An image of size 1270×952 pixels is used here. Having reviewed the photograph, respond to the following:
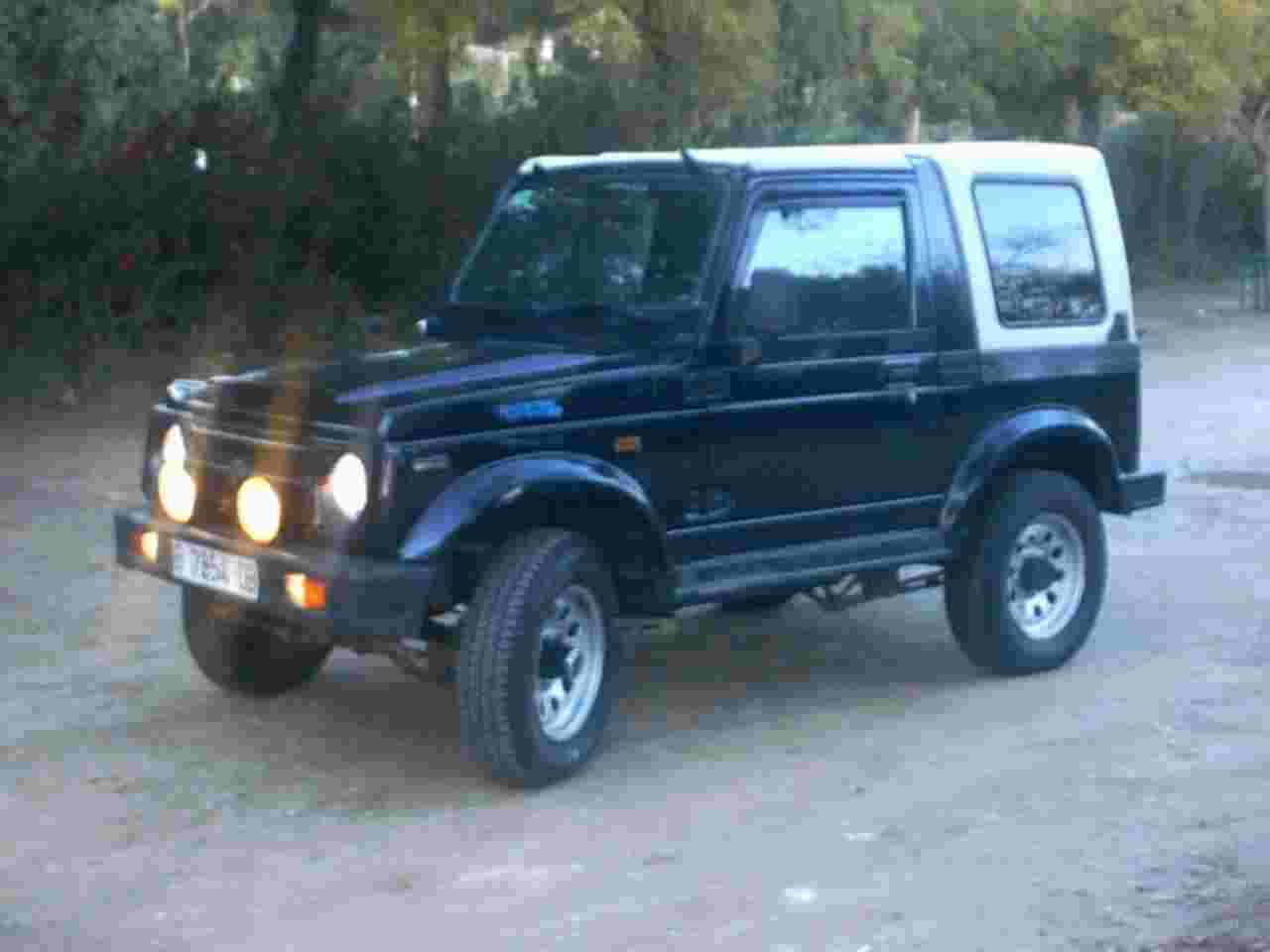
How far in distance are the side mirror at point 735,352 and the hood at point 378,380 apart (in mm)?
366

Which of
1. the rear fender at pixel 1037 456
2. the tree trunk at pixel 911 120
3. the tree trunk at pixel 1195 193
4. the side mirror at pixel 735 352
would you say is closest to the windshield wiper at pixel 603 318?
the side mirror at pixel 735 352

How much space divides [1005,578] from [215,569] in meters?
3.14

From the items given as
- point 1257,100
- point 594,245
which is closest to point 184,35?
point 1257,100

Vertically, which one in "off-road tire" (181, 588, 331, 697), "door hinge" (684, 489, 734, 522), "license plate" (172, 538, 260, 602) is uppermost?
"door hinge" (684, 489, 734, 522)

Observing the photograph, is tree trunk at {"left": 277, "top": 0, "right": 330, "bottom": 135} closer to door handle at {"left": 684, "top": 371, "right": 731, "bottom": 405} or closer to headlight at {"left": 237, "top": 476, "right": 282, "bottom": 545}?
door handle at {"left": 684, "top": 371, "right": 731, "bottom": 405}

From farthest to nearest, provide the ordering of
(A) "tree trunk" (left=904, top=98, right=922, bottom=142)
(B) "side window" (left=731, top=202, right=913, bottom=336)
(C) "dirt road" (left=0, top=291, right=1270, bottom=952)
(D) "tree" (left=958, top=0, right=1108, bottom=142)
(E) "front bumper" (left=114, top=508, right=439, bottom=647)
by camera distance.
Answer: (D) "tree" (left=958, top=0, right=1108, bottom=142), (A) "tree trunk" (left=904, top=98, right=922, bottom=142), (B) "side window" (left=731, top=202, right=913, bottom=336), (E) "front bumper" (left=114, top=508, right=439, bottom=647), (C) "dirt road" (left=0, top=291, right=1270, bottom=952)

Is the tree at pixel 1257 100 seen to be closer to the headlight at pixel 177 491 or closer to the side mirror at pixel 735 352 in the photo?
the side mirror at pixel 735 352

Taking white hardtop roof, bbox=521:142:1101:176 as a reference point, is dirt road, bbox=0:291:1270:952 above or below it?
below

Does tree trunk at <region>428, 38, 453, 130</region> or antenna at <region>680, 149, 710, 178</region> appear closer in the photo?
antenna at <region>680, 149, 710, 178</region>

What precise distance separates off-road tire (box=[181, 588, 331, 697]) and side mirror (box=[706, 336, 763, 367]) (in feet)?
5.95

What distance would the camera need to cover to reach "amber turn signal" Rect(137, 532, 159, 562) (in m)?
7.57

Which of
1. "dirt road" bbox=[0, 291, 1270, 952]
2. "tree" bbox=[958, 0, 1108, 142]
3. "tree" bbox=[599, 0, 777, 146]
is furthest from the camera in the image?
"tree" bbox=[958, 0, 1108, 142]

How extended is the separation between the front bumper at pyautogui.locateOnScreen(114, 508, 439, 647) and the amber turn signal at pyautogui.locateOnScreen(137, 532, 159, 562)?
539 mm

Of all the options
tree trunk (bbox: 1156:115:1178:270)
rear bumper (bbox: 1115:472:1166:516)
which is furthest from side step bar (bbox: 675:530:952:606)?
tree trunk (bbox: 1156:115:1178:270)
